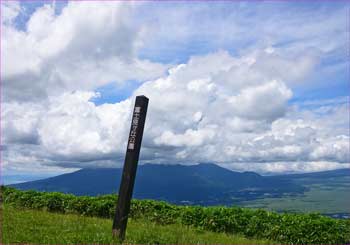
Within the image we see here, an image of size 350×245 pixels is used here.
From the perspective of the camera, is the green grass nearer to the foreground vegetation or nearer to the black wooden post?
the black wooden post

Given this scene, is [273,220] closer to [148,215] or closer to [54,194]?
[148,215]

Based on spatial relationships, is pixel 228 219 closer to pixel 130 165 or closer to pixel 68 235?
pixel 130 165

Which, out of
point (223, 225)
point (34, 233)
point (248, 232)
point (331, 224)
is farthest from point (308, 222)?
point (34, 233)

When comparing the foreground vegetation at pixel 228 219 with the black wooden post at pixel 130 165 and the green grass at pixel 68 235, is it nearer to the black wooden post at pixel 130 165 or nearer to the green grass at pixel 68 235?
the green grass at pixel 68 235

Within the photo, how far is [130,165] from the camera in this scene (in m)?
10.8

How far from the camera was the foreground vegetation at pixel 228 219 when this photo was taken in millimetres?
14031

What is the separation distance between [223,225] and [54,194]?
9110 millimetres

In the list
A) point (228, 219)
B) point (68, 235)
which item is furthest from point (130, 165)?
point (228, 219)

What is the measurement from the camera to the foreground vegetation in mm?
14031

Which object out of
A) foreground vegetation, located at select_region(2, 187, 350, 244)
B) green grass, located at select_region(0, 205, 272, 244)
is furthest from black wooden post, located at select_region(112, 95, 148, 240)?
foreground vegetation, located at select_region(2, 187, 350, 244)

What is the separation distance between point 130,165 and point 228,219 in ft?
20.2

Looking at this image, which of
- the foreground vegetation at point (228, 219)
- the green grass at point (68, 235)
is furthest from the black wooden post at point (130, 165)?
the foreground vegetation at point (228, 219)

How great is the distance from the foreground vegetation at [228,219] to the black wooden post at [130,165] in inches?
46.2

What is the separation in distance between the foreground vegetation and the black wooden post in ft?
3.85
